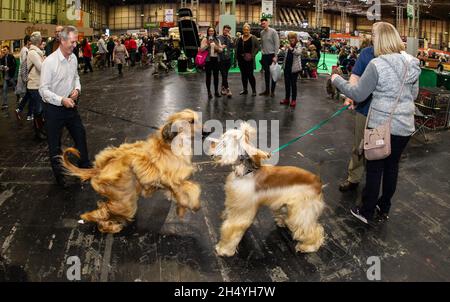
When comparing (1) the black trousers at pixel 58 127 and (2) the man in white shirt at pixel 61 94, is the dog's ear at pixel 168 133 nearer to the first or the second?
(2) the man in white shirt at pixel 61 94

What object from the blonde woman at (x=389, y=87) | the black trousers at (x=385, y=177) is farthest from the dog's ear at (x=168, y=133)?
the black trousers at (x=385, y=177)

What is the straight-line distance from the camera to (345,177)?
439cm

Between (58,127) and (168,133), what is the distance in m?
1.74

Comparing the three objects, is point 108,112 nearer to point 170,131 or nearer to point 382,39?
point 170,131

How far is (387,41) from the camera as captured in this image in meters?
2.91

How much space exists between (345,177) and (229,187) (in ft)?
7.19

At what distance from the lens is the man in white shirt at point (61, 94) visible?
12.1ft

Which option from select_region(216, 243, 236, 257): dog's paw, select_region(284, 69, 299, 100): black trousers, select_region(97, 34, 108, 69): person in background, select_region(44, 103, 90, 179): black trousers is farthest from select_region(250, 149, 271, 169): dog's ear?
select_region(97, 34, 108, 69): person in background

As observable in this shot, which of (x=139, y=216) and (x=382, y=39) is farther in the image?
(x=139, y=216)

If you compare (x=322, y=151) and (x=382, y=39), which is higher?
(x=382, y=39)

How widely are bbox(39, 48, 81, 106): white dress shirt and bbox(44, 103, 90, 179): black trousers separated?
152 millimetres

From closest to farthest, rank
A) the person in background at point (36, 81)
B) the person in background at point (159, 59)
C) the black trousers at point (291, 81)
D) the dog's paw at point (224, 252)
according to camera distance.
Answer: the dog's paw at point (224, 252) → the person in background at point (36, 81) → the black trousers at point (291, 81) → the person in background at point (159, 59)

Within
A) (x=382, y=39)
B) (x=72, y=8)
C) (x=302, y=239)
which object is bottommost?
(x=302, y=239)

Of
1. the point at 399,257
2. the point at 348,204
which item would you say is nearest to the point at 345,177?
the point at 348,204
